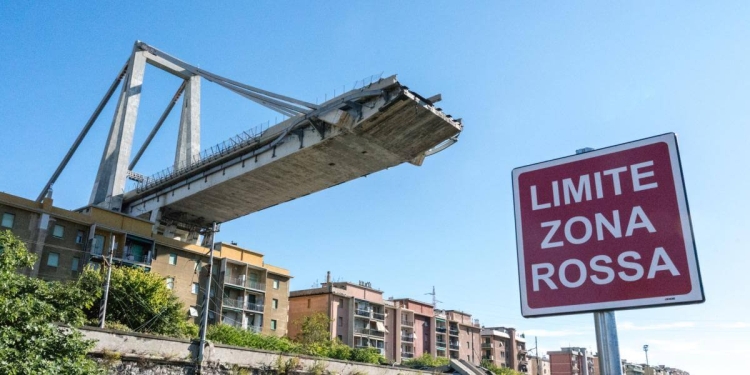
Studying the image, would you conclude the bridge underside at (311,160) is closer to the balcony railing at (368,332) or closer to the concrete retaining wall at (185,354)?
the concrete retaining wall at (185,354)

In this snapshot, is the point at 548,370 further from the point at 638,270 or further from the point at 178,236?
the point at 638,270

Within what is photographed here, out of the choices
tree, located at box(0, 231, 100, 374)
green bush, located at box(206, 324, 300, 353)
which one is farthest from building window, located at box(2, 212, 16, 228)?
tree, located at box(0, 231, 100, 374)

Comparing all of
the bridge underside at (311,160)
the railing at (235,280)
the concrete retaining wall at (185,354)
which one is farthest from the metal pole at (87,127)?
the concrete retaining wall at (185,354)

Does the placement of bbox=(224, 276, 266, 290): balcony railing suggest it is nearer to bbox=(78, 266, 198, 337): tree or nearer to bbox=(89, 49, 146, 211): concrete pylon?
bbox=(89, 49, 146, 211): concrete pylon

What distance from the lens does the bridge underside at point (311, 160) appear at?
3669 cm

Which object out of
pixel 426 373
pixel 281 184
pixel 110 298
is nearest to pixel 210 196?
pixel 281 184

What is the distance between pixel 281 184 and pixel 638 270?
43.0m

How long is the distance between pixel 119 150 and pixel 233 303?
55.6ft

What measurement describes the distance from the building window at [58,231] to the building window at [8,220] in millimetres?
2583

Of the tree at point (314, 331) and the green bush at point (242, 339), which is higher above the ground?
the tree at point (314, 331)

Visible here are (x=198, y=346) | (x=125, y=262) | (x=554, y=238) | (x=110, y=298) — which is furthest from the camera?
(x=125, y=262)

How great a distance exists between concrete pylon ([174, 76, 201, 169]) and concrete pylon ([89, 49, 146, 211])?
14.1 feet

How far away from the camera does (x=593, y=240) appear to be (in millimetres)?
2564

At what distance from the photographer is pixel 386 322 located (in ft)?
214
